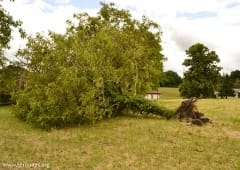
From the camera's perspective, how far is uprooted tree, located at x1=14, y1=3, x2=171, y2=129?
1652cm

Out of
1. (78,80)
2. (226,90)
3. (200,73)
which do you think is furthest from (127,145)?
(226,90)

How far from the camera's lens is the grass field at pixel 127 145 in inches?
464

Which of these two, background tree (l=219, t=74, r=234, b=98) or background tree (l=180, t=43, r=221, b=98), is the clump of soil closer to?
background tree (l=180, t=43, r=221, b=98)

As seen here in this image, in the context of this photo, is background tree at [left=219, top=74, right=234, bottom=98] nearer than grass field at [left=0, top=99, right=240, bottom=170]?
No

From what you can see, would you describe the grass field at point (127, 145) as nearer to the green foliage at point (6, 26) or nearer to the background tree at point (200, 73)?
the green foliage at point (6, 26)

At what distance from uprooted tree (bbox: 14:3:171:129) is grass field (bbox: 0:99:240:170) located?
2.72ft

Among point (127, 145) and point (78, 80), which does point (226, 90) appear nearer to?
point (78, 80)

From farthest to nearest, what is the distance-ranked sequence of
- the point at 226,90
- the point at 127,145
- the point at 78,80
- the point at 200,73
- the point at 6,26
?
the point at 226,90 < the point at 200,73 < the point at 78,80 < the point at 127,145 < the point at 6,26

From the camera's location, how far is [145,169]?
11.3 metres

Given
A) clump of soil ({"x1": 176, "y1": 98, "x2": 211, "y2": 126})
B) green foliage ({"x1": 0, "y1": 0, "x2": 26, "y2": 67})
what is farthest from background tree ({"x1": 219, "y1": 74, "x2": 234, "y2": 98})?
green foliage ({"x1": 0, "y1": 0, "x2": 26, "y2": 67})

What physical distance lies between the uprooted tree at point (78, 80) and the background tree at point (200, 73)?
29750mm

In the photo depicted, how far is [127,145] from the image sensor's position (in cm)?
1373

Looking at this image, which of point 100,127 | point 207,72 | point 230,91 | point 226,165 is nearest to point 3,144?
point 100,127

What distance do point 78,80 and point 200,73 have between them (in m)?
37.6
